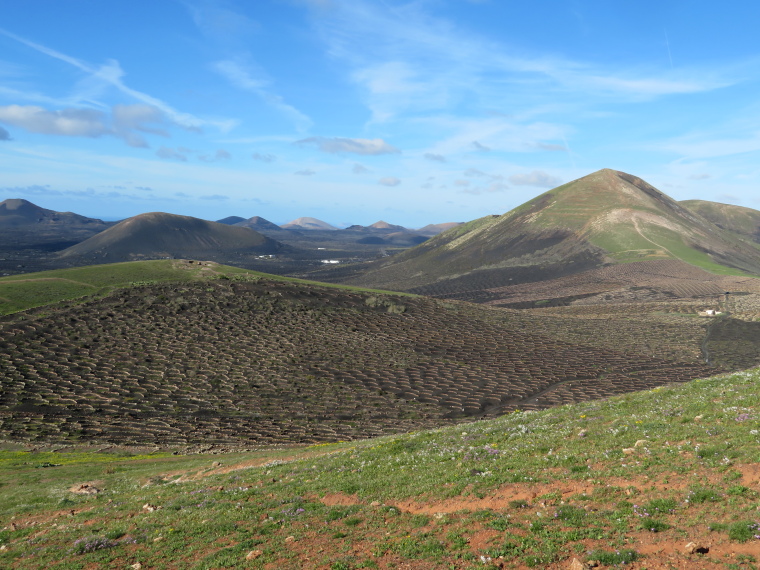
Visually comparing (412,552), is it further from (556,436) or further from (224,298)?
(224,298)

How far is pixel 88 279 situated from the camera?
261 feet

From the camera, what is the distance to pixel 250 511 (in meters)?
17.6

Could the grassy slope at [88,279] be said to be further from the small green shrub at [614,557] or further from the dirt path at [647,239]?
the dirt path at [647,239]

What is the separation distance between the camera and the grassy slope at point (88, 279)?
67.4m

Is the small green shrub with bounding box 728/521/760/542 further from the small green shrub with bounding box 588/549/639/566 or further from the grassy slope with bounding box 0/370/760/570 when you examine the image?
the small green shrub with bounding box 588/549/639/566

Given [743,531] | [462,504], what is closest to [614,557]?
A: [743,531]

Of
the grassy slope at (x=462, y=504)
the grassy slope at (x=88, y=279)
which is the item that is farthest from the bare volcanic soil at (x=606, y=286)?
the grassy slope at (x=462, y=504)

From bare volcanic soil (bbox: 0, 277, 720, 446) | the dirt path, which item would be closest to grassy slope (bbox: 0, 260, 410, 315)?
bare volcanic soil (bbox: 0, 277, 720, 446)

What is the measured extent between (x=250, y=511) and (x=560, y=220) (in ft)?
643

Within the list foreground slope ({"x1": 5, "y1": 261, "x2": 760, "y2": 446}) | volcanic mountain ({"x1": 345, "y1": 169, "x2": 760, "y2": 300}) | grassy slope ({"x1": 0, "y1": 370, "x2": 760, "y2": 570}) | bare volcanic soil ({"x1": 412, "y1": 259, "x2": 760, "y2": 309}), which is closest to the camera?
grassy slope ({"x1": 0, "y1": 370, "x2": 760, "y2": 570})

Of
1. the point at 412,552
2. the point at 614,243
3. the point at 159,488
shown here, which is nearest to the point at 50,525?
the point at 159,488

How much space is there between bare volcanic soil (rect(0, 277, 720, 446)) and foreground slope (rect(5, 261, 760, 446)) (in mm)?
220

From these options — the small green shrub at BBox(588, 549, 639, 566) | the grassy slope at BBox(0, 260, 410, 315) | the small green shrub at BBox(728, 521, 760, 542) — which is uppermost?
the grassy slope at BBox(0, 260, 410, 315)

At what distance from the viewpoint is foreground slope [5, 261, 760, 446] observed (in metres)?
41.5
